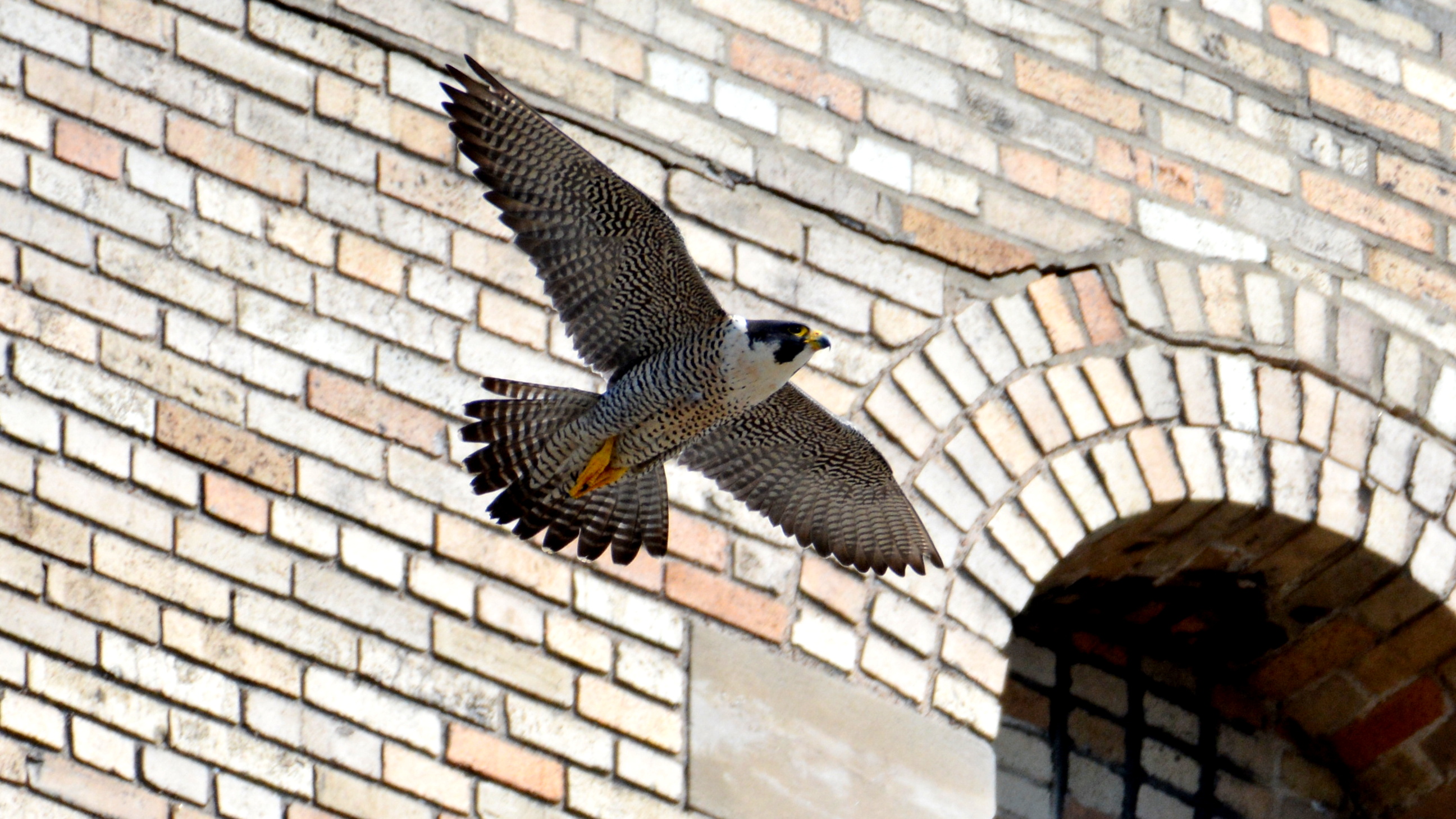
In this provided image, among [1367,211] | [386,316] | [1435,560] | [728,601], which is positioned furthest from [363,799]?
[1367,211]

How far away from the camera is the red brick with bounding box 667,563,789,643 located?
12.3 ft

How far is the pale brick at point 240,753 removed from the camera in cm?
334

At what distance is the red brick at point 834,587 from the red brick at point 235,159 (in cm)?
115

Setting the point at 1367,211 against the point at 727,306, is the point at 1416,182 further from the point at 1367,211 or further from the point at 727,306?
the point at 727,306

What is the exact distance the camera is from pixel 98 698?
10.9 ft

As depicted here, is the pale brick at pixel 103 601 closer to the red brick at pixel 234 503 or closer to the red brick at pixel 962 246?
the red brick at pixel 234 503

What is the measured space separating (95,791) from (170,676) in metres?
0.22

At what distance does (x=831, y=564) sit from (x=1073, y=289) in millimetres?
850

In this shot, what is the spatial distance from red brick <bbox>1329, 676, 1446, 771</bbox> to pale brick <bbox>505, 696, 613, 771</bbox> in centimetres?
191

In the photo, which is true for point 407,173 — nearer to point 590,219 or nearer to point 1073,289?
point 590,219

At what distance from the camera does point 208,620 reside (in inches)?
135

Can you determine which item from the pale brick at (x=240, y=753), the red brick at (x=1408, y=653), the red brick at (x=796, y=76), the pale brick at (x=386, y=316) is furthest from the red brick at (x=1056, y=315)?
the pale brick at (x=240, y=753)

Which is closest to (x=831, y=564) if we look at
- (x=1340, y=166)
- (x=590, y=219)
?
(x=590, y=219)

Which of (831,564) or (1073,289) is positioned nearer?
(831,564)
